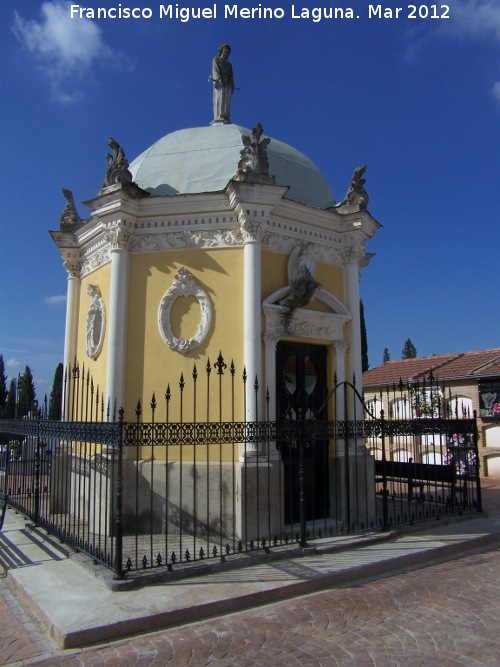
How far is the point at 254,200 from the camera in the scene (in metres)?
9.18

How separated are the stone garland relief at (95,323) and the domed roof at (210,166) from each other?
2.36 meters

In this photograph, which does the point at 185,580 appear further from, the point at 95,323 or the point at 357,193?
the point at 357,193

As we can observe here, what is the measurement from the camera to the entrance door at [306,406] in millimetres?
9680

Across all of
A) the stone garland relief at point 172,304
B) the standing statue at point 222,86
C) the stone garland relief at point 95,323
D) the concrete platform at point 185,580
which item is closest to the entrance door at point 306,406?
the stone garland relief at point 172,304

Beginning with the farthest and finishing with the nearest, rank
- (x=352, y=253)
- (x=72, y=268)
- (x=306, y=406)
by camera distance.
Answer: (x=72, y=268), (x=352, y=253), (x=306, y=406)

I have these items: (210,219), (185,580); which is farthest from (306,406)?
(185,580)

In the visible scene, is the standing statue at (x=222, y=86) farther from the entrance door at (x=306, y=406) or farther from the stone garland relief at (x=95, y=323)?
the entrance door at (x=306, y=406)

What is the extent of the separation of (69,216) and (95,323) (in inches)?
111

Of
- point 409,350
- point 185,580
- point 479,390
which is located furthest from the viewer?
point 409,350

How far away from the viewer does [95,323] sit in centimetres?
1062

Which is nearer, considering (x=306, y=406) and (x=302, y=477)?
(x=302, y=477)

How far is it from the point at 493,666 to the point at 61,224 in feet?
35.6

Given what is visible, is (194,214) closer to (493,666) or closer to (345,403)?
(345,403)

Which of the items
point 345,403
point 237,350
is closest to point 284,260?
point 237,350
